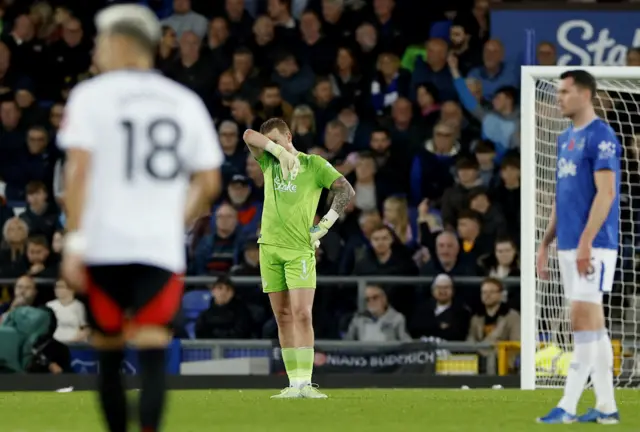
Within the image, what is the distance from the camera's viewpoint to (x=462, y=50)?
1716 cm

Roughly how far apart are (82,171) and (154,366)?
0.79m

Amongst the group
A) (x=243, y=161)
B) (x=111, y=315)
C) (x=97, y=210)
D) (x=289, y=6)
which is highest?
(x=289, y=6)

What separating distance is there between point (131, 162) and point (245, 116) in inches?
425

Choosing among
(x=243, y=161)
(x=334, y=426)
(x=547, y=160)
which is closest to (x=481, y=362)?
(x=547, y=160)

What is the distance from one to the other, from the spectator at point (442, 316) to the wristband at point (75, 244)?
9.21 metres

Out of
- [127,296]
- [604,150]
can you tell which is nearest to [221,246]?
[604,150]

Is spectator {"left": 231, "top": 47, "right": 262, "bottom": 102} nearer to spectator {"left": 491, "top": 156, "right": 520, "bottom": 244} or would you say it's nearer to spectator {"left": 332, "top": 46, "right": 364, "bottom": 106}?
spectator {"left": 332, "top": 46, "right": 364, "bottom": 106}

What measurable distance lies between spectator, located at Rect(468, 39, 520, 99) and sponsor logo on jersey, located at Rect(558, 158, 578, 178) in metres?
8.01

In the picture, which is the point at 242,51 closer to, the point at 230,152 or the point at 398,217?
the point at 230,152

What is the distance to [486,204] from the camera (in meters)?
15.5

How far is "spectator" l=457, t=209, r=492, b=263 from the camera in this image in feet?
49.6

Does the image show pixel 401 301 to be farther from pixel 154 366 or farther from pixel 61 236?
pixel 154 366

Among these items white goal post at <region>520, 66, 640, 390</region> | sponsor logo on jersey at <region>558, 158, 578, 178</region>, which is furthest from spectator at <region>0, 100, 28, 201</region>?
sponsor logo on jersey at <region>558, 158, 578, 178</region>

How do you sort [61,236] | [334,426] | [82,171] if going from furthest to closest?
[61,236], [334,426], [82,171]
